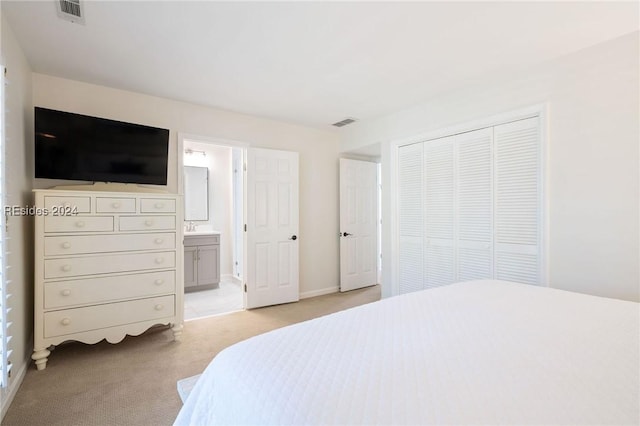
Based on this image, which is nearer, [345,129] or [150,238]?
[150,238]

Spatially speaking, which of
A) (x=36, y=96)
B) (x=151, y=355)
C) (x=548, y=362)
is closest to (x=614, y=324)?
(x=548, y=362)

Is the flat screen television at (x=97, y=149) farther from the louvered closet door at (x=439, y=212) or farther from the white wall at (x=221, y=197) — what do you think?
the louvered closet door at (x=439, y=212)

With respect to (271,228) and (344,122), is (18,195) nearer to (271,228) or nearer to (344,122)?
(271,228)

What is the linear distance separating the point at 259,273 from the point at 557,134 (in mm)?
3439

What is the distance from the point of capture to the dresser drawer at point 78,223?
232 cm

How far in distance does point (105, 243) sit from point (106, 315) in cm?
61

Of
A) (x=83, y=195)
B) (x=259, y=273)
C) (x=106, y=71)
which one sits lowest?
(x=259, y=273)

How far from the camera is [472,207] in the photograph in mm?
3076

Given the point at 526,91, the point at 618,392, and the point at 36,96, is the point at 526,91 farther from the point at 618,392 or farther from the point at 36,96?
the point at 36,96

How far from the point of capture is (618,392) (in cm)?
79

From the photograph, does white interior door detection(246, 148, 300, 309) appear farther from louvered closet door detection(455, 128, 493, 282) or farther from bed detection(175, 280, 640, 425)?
bed detection(175, 280, 640, 425)

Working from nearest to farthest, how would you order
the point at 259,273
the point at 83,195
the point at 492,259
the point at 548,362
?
the point at 548,362 < the point at 83,195 < the point at 492,259 < the point at 259,273

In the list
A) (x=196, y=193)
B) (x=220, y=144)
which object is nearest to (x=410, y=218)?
(x=220, y=144)

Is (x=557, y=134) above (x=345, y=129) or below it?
below
